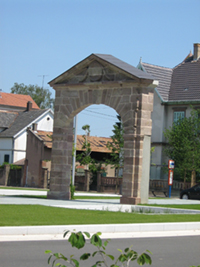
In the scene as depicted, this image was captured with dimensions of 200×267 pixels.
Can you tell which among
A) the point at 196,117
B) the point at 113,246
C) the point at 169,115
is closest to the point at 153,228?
the point at 113,246

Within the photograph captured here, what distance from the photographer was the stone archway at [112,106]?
71.2 feet

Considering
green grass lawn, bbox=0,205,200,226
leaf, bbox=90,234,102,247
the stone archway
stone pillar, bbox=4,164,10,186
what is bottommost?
green grass lawn, bbox=0,205,200,226

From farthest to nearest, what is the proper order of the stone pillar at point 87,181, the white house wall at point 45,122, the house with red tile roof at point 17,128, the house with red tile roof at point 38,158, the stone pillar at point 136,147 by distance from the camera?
the white house wall at point 45,122 → the house with red tile roof at point 17,128 → the house with red tile roof at point 38,158 → the stone pillar at point 87,181 → the stone pillar at point 136,147

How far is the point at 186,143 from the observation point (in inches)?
1735

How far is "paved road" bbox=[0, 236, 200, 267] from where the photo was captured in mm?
8406

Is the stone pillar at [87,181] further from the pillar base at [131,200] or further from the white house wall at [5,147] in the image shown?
the pillar base at [131,200]

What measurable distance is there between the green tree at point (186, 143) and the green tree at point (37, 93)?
50.9 metres

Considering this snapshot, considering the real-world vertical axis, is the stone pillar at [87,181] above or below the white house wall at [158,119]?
below

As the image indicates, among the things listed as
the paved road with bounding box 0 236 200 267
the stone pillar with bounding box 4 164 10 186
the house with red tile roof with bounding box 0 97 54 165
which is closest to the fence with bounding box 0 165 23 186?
the stone pillar with bounding box 4 164 10 186

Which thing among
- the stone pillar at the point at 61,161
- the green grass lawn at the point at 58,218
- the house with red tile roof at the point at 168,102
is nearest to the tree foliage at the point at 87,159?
the house with red tile roof at the point at 168,102

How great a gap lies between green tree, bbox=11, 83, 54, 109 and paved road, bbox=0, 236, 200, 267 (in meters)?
82.9

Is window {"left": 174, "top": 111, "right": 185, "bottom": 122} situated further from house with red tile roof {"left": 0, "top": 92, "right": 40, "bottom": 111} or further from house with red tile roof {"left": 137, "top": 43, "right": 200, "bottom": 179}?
house with red tile roof {"left": 0, "top": 92, "right": 40, "bottom": 111}

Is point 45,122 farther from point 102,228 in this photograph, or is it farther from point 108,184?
point 102,228

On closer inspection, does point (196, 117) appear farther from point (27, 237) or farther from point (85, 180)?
point (27, 237)
